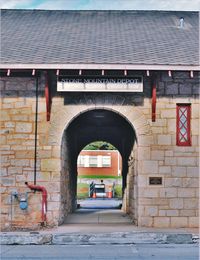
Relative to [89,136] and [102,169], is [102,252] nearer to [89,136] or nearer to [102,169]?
[89,136]

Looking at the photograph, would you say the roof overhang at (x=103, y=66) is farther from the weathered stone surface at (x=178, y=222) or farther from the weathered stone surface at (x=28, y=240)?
the weathered stone surface at (x=28, y=240)

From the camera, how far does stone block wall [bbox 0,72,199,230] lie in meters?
13.5

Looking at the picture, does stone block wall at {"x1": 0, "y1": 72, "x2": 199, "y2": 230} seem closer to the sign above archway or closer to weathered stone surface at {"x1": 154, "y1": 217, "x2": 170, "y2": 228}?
weathered stone surface at {"x1": 154, "y1": 217, "x2": 170, "y2": 228}

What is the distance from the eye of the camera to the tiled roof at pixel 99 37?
45.3 feet

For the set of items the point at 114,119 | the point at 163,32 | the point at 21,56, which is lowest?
the point at 114,119

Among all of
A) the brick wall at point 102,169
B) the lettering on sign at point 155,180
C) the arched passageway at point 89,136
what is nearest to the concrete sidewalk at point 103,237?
the lettering on sign at point 155,180

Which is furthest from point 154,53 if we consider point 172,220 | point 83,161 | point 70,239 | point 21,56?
point 83,161

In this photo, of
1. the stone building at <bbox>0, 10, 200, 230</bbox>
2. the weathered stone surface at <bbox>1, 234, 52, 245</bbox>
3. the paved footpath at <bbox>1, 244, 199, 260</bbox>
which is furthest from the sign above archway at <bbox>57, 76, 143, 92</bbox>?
the paved footpath at <bbox>1, 244, 199, 260</bbox>

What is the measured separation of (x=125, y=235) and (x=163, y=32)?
8.02 m

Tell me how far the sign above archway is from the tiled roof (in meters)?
0.53

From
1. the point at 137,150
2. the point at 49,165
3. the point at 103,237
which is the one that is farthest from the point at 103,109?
the point at 103,237

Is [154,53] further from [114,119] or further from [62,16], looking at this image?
[62,16]

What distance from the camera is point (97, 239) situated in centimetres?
1158

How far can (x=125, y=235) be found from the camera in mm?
11812
